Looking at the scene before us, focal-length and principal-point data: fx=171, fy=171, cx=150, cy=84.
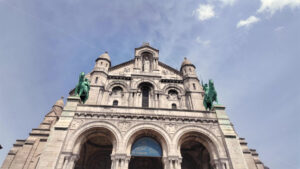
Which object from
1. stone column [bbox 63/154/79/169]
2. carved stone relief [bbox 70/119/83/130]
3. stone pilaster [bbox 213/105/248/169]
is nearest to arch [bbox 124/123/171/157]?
stone column [bbox 63/154/79/169]

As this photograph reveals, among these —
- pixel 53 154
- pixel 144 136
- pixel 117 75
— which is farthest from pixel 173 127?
pixel 117 75

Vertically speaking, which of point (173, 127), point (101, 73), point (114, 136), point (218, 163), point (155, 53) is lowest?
point (218, 163)

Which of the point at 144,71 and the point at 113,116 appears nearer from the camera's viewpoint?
the point at 113,116

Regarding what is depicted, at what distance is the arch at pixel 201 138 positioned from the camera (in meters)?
13.6

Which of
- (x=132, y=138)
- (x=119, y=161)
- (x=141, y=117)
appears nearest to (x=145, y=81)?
(x=141, y=117)

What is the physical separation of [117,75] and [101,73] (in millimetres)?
2204

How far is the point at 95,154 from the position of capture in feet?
54.4

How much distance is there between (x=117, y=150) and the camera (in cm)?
1285

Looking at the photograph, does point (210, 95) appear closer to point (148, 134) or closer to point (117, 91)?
point (148, 134)

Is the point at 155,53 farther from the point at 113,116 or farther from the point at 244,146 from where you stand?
the point at 244,146

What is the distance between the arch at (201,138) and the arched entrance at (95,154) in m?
6.45

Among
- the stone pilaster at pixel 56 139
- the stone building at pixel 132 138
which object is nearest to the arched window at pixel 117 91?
the stone building at pixel 132 138

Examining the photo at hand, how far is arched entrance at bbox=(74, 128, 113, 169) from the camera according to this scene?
15.8m

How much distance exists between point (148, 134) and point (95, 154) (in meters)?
6.11
